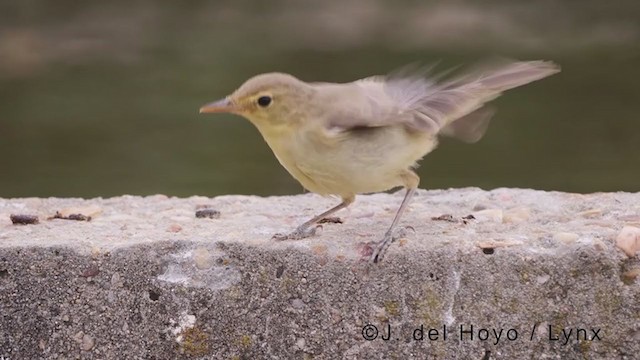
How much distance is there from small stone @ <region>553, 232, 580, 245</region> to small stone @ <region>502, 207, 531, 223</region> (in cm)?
41

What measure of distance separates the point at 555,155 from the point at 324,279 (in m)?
6.42

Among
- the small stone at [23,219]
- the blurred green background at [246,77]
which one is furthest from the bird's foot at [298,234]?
the blurred green background at [246,77]

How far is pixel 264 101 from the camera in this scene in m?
4.42

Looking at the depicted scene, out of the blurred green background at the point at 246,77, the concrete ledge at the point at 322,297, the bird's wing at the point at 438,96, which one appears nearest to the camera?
the concrete ledge at the point at 322,297

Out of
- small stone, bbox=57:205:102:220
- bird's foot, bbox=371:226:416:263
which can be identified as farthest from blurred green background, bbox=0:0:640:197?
bird's foot, bbox=371:226:416:263

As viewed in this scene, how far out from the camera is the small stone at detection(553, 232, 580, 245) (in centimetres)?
424

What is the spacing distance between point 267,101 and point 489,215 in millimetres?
965

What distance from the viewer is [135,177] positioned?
1001 centimetres

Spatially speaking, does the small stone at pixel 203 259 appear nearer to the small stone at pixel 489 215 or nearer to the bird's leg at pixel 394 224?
the bird's leg at pixel 394 224

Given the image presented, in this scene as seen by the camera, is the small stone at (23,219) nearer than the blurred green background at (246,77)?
Yes

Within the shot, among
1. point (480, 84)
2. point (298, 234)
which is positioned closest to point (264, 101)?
point (298, 234)

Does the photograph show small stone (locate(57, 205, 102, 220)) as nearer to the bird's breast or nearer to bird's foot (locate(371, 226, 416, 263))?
the bird's breast

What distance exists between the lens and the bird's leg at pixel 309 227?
4.41m

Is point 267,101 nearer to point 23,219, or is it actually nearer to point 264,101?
point 264,101
